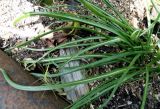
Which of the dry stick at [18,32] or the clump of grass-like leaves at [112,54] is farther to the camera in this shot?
the dry stick at [18,32]

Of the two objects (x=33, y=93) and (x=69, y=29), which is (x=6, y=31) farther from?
(x=33, y=93)

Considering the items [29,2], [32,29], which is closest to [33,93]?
[32,29]

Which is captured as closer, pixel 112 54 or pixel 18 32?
pixel 112 54

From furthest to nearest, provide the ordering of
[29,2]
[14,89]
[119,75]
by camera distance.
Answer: [29,2]
[119,75]
[14,89]

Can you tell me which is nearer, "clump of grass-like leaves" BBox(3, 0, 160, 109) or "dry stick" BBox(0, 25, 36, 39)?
"clump of grass-like leaves" BBox(3, 0, 160, 109)

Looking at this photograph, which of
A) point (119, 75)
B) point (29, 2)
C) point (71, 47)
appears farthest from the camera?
point (29, 2)

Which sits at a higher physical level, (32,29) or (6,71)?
(32,29)

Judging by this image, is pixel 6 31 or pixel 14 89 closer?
pixel 14 89

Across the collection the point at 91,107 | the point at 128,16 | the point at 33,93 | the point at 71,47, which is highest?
the point at 128,16

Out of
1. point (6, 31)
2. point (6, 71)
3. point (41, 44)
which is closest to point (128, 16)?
point (41, 44)

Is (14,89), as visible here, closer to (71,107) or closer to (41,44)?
(71,107)
